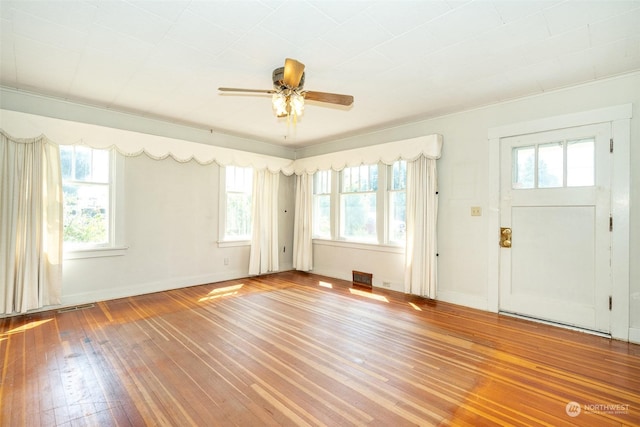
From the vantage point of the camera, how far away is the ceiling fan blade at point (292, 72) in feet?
7.48

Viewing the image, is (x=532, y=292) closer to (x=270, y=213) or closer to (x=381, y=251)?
(x=381, y=251)

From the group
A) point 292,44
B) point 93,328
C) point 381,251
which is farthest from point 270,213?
point 292,44

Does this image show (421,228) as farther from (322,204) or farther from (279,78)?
(279,78)

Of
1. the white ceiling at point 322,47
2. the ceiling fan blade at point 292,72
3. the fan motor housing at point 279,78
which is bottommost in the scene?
the ceiling fan blade at point 292,72

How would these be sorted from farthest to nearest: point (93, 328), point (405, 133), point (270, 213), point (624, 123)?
point (270, 213) → point (405, 133) → point (93, 328) → point (624, 123)

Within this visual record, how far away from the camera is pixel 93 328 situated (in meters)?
3.22

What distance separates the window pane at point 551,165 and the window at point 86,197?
5605mm

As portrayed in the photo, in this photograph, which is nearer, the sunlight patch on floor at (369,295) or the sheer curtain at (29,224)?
the sheer curtain at (29,224)

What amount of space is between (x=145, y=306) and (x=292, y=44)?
144 inches

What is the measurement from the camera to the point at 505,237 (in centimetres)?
375

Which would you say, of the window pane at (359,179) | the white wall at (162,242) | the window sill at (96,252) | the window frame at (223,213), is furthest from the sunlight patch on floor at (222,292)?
the window pane at (359,179)

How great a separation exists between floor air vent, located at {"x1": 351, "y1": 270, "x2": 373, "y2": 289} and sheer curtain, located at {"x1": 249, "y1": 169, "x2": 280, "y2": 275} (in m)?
1.60

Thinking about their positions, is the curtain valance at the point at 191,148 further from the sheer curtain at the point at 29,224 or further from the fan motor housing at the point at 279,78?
the fan motor housing at the point at 279,78

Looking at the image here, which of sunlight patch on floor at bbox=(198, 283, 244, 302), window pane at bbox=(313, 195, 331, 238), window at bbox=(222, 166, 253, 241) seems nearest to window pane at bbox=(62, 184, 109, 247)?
sunlight patch on floor at bbox=(198, 283, 244, 302)
